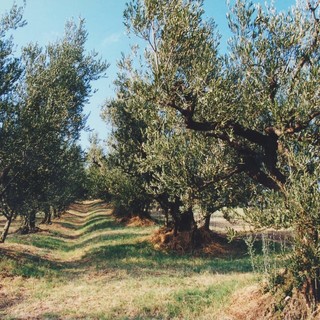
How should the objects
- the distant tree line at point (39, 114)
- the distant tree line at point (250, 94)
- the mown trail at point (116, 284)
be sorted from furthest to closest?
the distant tree line at point (39, 114), the mown trail at point (116, 284), the distant tree line at point (250, 94)

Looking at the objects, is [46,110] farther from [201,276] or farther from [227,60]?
[201,276]

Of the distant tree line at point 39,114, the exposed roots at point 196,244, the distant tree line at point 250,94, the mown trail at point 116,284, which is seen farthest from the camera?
the exposed roots at point 196,244

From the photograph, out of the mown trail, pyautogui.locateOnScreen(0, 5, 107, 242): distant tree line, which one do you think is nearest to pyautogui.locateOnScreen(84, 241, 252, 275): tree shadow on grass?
the mown trail

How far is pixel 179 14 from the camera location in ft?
41.0

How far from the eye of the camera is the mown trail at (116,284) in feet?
42.8

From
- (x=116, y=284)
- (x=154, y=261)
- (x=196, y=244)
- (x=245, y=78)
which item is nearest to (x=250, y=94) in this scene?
(x=245, y=78)

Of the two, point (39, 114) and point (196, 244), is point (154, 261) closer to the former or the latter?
point (196, 244)

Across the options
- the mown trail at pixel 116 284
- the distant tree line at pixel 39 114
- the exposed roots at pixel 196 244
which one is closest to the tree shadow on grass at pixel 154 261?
the mown trail at pixel 116 284

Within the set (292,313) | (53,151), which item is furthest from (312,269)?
(53,151)

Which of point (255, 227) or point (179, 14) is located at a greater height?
point (179, 14)

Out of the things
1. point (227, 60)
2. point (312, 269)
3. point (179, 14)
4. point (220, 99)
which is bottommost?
point (312, 269)

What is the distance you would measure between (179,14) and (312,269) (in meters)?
9.37

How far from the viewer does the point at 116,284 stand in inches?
675

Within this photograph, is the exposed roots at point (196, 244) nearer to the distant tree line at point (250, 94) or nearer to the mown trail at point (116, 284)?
the mown trail at point (116, 284)
